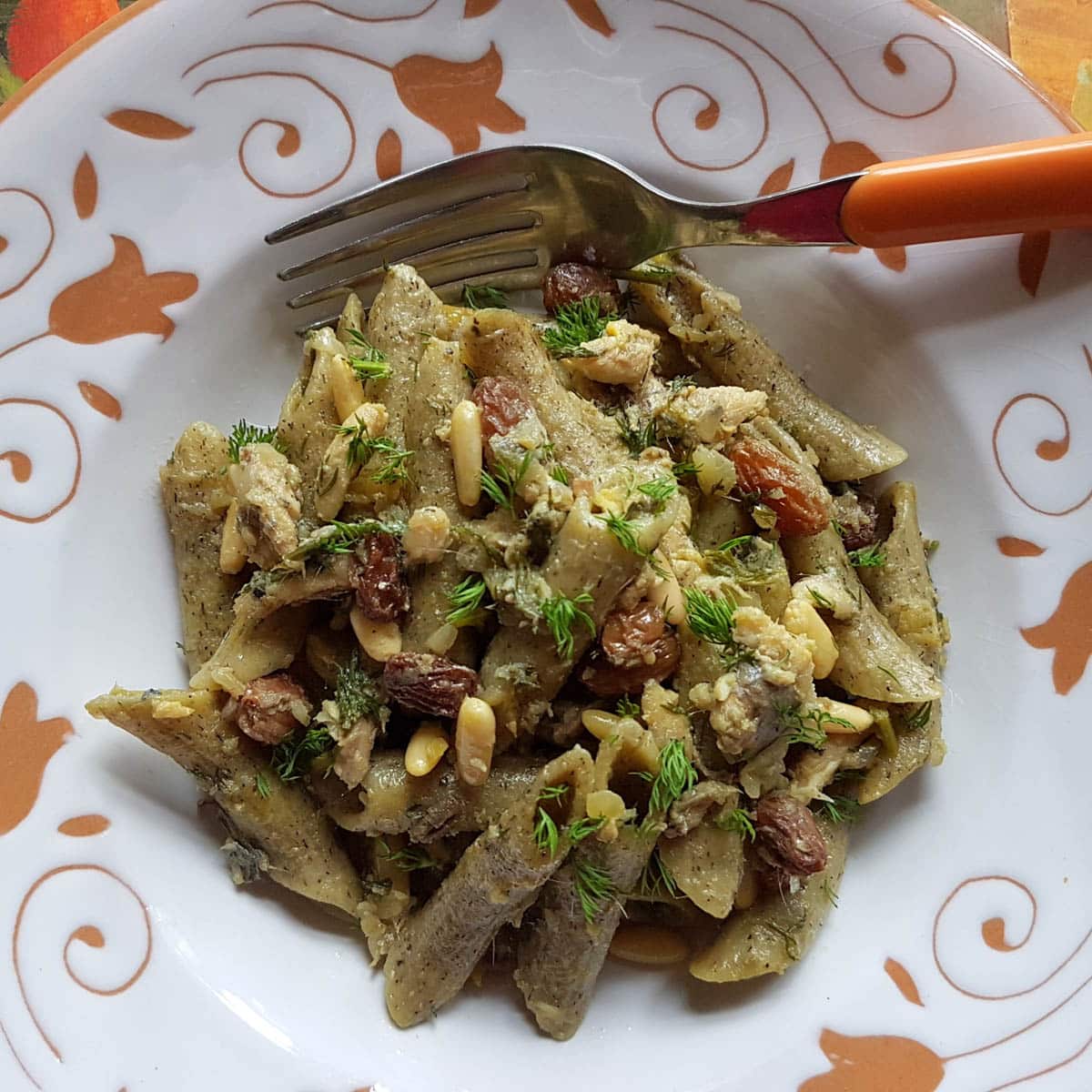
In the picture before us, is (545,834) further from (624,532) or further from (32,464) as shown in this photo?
(32,464)

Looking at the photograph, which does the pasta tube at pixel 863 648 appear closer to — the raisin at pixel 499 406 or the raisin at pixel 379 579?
the raisin at pixel 499 406

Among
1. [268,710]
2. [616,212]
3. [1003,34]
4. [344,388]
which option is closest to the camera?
[268,710]

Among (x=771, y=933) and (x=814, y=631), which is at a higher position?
(x=814, y=631)

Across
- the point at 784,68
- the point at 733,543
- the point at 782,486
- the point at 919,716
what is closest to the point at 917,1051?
the point at 919,716

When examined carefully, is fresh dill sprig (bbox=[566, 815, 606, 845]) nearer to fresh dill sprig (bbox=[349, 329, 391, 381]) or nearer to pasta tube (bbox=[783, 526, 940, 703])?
pasta tube (bbox=[783, 526, 940, 703])

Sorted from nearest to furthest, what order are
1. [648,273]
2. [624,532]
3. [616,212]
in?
1. [624,532]
2. [616,212]
3. [648,273]

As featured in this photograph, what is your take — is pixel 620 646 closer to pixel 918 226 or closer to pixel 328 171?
pixel 918 226
